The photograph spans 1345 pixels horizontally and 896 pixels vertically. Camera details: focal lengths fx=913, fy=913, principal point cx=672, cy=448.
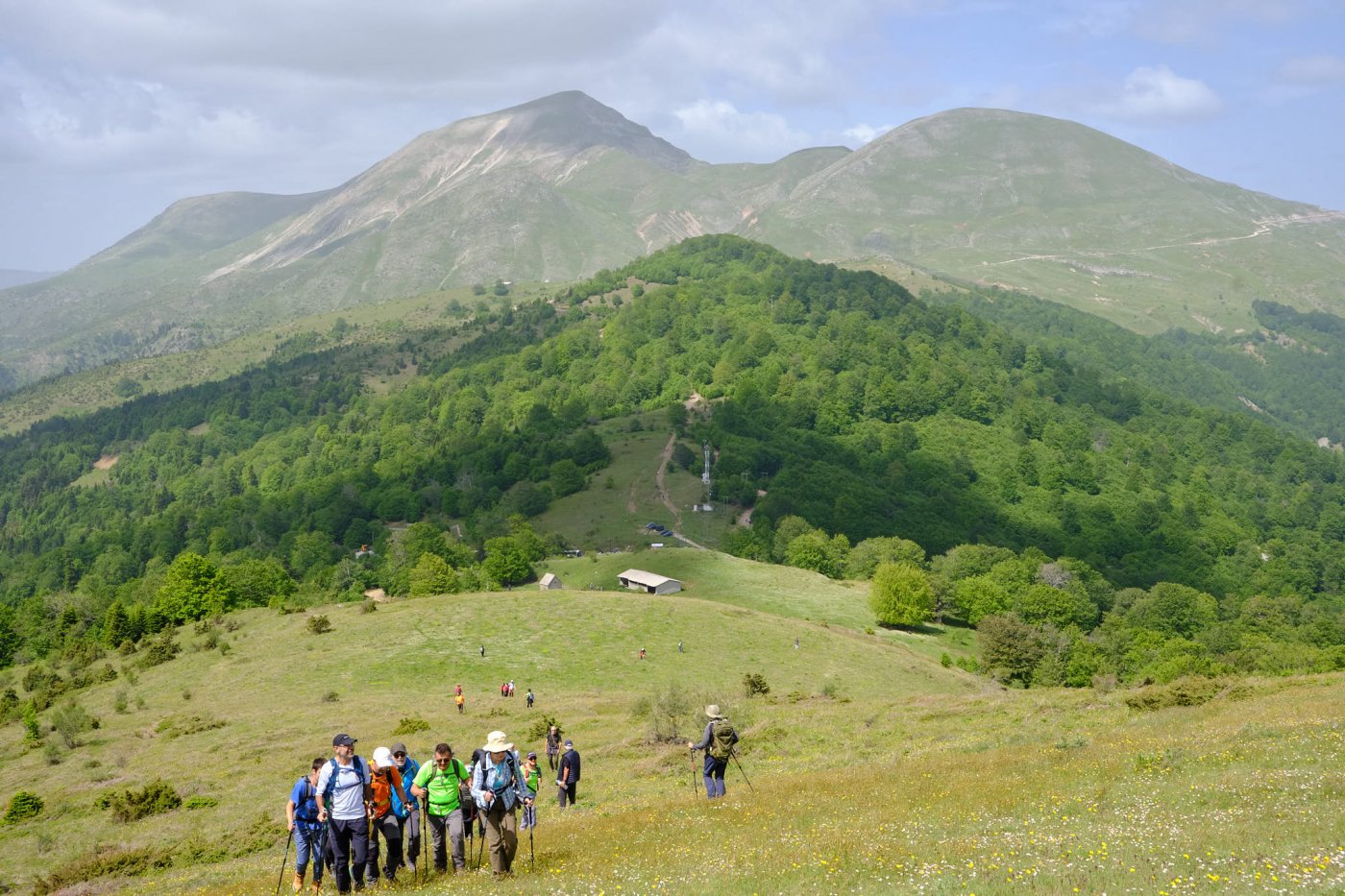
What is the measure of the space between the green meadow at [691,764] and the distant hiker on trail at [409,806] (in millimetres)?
1794

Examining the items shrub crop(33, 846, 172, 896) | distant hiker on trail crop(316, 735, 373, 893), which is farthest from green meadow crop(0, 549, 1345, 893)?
distant hiker on trail crop(316, 735, 373, 893)

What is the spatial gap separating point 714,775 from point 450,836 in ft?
25.5

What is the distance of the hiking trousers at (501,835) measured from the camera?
59.5 ft

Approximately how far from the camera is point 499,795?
59.5 ft

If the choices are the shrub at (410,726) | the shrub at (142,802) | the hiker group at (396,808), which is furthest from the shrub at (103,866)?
the shrub at (410,726)

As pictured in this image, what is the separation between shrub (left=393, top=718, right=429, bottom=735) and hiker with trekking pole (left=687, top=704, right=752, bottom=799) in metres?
26.7

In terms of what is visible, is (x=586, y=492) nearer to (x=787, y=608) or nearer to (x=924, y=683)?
(x=787, y=608)

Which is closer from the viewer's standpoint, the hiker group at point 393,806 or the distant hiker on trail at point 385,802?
the hiker group at point 393,806

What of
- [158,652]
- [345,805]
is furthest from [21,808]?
[158,652]

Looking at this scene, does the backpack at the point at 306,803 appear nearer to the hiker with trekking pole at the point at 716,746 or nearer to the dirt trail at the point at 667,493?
the hiker with trekking pole at the point at 716,746

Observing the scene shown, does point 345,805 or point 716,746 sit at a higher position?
point 345,805

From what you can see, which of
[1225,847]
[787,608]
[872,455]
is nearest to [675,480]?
[872,455]

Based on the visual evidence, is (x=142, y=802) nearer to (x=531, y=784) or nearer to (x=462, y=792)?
(x=531, y=784)

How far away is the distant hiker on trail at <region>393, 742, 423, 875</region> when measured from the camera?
1861 centimetres
